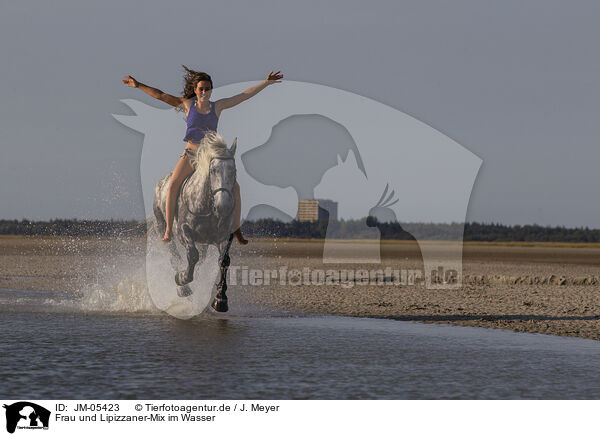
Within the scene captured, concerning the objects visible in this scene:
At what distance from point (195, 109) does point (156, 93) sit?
37.9 inches

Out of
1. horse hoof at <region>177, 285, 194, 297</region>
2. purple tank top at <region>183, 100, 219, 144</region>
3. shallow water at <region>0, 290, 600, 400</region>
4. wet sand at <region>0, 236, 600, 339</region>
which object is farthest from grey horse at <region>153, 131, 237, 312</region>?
wet sand at <region>0, 236, 600, 339</region>

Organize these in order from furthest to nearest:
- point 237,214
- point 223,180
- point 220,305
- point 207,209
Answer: point 220,305
point 237,214
point 207,209
point 223,180

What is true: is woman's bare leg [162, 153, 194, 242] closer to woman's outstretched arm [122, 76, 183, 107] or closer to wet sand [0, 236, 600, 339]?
woman's outstretched arm [122, 76, 183, 107]

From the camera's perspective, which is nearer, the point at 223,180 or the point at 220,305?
the point at 223,180

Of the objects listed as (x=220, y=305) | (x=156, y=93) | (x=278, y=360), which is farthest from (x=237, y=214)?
(x=278, y=360)

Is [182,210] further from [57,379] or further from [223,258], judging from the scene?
[57,379]

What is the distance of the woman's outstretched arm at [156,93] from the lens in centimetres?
1425

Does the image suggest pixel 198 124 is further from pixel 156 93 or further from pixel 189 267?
pixel 189 267

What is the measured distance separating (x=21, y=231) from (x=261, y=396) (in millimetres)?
106325

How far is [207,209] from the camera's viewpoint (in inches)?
525

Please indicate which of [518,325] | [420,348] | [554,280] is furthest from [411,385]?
[554,280]

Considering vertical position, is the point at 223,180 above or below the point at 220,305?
above
